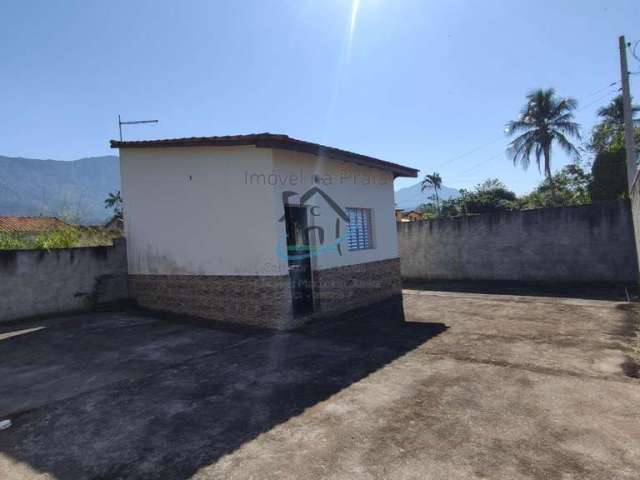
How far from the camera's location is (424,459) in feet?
9.45

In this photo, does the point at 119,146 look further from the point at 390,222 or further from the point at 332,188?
the point at 390,222

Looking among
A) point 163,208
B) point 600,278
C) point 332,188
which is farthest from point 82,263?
point 600,278

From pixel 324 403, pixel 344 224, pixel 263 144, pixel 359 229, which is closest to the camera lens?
pixel 324 403

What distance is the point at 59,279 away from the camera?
827 centimetres

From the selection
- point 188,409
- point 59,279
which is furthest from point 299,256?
point 59,279

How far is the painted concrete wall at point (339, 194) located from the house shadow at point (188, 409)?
2348mm

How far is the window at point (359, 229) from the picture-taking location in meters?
9.55

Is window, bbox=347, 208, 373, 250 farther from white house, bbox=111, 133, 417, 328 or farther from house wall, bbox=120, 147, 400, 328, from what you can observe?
house wall, bbox=120, 147, 400, 328

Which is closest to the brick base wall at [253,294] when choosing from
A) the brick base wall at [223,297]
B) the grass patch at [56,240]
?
the brick base wall at [223,297]

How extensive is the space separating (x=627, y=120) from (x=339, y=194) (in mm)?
8909

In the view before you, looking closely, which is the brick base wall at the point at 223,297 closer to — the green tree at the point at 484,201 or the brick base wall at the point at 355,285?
the brick base wall at the point at 355,285

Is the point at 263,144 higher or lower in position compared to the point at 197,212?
higher

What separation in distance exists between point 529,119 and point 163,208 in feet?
88.1

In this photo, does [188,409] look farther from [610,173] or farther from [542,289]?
[610,173]
